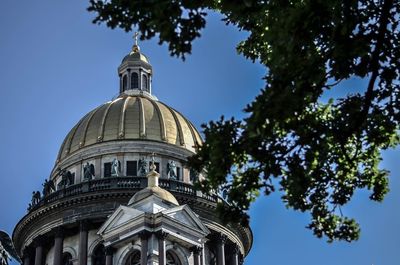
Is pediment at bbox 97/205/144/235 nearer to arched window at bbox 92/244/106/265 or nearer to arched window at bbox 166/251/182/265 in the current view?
arched window at bbox 166/251/182/265

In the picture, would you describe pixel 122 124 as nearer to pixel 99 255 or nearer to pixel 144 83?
pixel 144 83

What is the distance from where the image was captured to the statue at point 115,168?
5538cm

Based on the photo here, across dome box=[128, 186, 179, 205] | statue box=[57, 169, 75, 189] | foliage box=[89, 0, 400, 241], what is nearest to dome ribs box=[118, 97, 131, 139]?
statue box=[57, 169, 75, 189]

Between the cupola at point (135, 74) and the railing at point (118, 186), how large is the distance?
11750 mm

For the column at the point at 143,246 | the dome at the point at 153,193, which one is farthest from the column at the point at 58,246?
the column at the point at 143,246

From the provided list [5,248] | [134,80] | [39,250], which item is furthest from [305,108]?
[134,80]

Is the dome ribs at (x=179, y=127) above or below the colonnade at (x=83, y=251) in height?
above

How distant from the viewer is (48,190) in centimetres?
5756

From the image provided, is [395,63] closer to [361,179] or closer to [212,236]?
[361,179]

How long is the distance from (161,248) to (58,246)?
35.7 ft

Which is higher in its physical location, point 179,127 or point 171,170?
point 179,127

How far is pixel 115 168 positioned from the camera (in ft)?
182

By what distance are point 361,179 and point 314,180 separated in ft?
5.02

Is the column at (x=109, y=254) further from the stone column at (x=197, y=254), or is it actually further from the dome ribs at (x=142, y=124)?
the dome ribs at (x=142, y=124)
